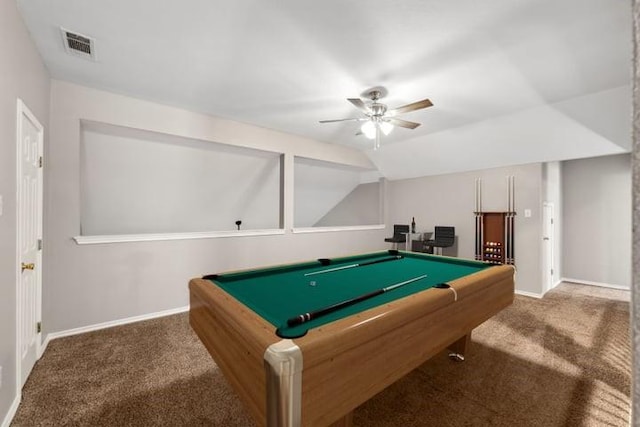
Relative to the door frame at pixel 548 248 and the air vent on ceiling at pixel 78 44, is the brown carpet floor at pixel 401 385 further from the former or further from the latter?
the air vent on ceiling at pixel 78 44

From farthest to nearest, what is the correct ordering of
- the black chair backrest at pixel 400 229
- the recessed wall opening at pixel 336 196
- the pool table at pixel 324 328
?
the recessed wall opening at pixel 336 196 < the black chair backrest at pixel 400 229 < the pool table at pixel 324 328

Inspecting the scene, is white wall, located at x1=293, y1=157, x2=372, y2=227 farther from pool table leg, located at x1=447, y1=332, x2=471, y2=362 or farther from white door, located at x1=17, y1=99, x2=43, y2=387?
pool table leg, located at x1=447, y1=332, x2=471, y2=362

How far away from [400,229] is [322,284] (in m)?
4.24

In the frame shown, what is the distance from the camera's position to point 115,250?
320 cm

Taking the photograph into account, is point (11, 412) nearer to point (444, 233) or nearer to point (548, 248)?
point (444, 233)

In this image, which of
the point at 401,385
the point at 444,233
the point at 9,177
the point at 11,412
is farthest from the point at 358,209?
the point at 11,412

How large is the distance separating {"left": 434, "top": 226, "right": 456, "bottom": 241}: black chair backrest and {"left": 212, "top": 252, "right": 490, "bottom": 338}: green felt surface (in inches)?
98.4

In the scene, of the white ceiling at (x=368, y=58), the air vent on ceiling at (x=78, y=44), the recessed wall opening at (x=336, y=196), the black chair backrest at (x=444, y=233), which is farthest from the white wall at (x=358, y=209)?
the air vent on ceiling at (x=78, y=44)

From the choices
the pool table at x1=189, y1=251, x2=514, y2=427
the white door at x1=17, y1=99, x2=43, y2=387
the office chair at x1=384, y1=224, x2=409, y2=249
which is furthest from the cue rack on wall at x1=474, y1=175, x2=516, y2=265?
the white door at x1=17, y1=99, x2=43, y2=387

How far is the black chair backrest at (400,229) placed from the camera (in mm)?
5855

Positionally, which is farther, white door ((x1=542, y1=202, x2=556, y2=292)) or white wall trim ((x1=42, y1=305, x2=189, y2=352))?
white door ((x1=542, y1=202, x2=556, y2=292))

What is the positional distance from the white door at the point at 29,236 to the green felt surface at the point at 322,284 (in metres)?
1.47

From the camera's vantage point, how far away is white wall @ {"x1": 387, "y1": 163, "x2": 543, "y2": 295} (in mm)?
4426

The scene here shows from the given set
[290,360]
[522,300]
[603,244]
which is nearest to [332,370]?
[290,360]
